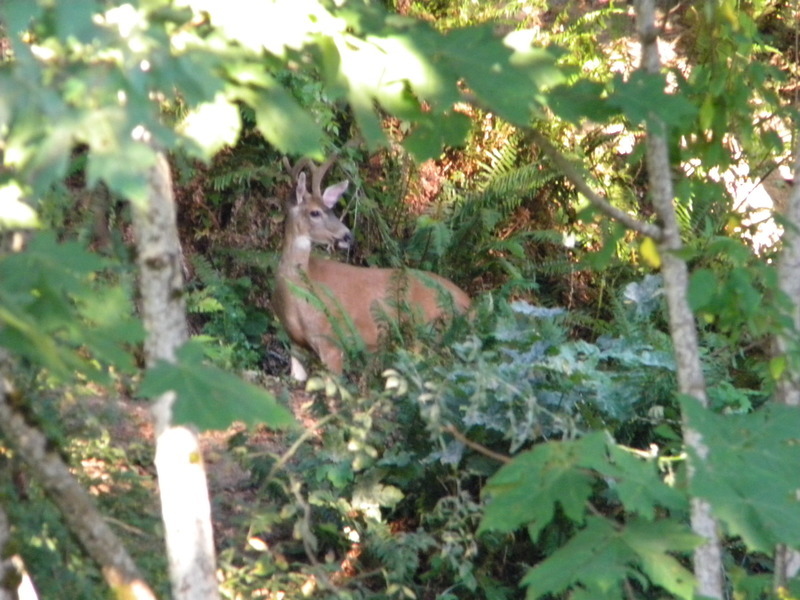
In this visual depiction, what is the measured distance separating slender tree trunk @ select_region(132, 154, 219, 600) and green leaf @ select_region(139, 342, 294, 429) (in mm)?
470

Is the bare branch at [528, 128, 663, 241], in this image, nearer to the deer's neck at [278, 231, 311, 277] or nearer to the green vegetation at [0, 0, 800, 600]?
the green vegetation at [0, 0, 800, 600]

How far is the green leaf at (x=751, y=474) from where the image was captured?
2385 millimetres

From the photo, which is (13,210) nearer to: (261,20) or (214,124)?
(214,124)

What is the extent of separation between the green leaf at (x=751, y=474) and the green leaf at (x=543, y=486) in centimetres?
24

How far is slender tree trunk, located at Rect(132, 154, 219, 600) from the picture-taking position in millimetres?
2482

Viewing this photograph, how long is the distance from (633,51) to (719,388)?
578 centimetres

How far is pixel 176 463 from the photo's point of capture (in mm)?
2584

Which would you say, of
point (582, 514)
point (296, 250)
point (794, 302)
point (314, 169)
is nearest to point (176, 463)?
point (582, 514)

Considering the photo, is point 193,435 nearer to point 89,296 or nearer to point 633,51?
point 89,296

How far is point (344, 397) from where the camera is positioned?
16.1ft

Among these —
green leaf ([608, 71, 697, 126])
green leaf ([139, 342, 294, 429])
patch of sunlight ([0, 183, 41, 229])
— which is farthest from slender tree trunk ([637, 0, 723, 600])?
patch of sunlight ([0, 183, 41, 229])

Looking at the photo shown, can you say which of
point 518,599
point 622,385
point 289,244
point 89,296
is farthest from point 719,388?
point 289,244

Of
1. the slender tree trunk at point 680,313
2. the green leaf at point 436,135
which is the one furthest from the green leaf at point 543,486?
the green leaf at point 436,135

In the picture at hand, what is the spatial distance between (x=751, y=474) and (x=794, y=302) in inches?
44.0
